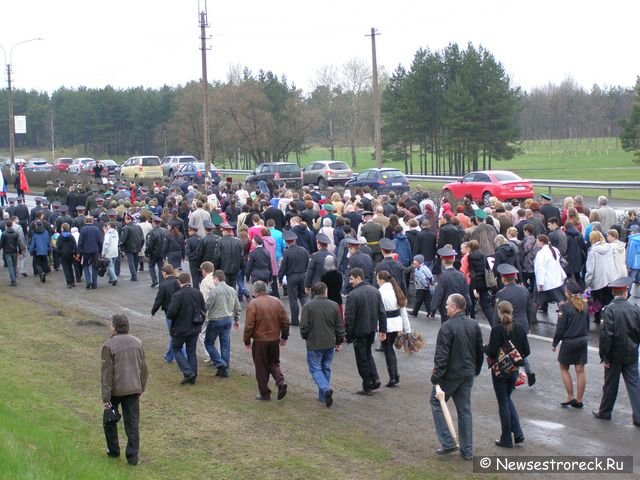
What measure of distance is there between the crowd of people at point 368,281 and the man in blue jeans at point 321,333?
19 millimetres

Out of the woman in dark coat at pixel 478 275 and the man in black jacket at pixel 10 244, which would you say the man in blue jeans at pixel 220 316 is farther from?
the man in black jacket at pixel 10 244

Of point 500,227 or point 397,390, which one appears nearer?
point 397,390

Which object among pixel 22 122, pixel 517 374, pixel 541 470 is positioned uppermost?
pixel 22 122

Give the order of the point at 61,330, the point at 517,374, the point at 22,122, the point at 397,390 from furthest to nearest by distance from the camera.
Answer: the point at 22,122 → the point at 61,330 → the point at 397,390 → the point at 517,374

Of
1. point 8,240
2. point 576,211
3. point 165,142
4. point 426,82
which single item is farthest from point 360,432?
point 165,142

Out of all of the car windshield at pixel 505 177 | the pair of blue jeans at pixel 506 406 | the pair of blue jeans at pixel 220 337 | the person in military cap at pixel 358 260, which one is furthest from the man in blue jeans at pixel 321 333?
the car windshield at pixel 505 177

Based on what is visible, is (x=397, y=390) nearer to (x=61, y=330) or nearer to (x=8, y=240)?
(x=61, y=330)

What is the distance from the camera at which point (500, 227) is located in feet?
60.7

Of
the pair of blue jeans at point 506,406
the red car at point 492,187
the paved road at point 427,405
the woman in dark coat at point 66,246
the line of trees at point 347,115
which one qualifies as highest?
the line of trees at point 347,115

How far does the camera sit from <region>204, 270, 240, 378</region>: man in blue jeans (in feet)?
41.4

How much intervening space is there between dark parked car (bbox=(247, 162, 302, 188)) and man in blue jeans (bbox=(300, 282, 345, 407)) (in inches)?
1348

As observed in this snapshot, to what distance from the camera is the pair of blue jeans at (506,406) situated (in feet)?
31.5

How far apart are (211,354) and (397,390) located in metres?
2.86

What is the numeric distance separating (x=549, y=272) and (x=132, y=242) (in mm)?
11043
